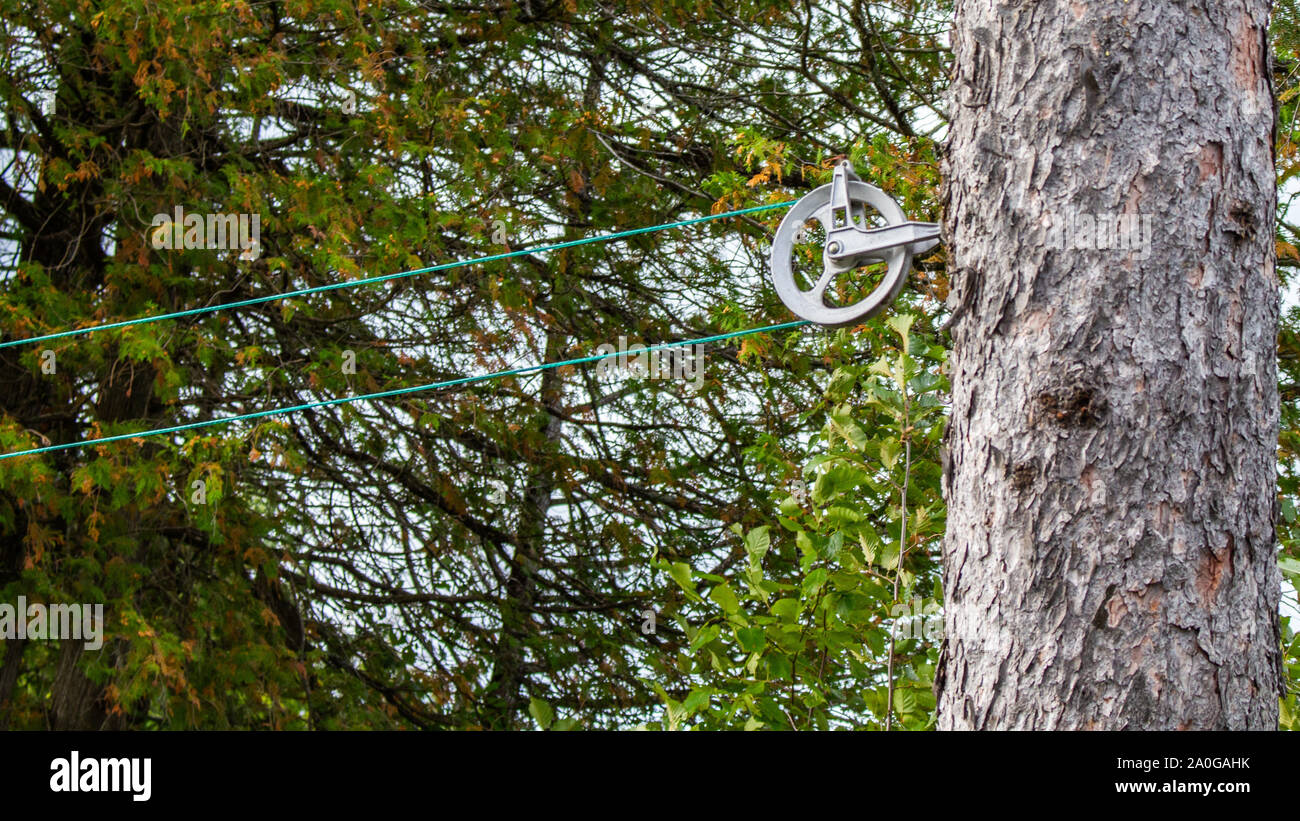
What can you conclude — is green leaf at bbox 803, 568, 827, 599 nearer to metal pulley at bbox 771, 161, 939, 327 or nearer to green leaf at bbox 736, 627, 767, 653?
green leaf at bbox 736, 627, 767, 653

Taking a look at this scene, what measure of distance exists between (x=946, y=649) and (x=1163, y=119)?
3.54 ft

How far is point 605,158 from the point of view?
7.23 metres

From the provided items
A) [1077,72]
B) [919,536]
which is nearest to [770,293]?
[919,536]

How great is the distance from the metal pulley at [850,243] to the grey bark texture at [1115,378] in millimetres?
236

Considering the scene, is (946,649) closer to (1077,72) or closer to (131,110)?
(1077,72)

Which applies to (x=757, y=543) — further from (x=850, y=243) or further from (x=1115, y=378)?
(x=1115, y=378)

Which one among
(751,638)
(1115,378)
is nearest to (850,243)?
(1115,378)

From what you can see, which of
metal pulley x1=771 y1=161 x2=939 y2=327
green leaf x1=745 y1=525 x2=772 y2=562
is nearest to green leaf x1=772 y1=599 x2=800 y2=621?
green leaf x1=745 y1=525 x2=772 y2=562

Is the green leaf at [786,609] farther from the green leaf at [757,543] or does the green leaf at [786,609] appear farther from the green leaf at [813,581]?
the green leaf at [757,543]

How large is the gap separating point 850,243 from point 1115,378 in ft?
2.47

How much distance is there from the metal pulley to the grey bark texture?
0.24m

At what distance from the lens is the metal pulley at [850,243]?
2.69 metres

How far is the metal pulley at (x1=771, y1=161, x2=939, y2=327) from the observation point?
2.69 metres
